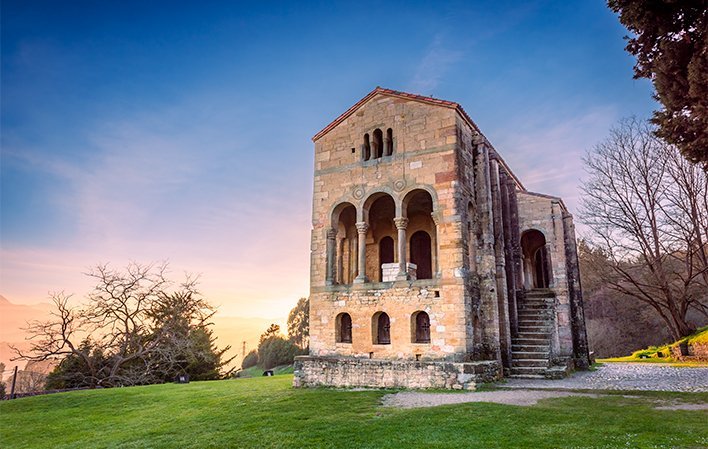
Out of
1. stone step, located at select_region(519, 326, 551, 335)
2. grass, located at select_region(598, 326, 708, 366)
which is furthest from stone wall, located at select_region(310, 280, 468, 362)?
grass, located at select_region(598, 326, 708, 366)

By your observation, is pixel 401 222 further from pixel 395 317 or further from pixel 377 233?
pixel 377 233

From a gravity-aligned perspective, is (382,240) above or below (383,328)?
above

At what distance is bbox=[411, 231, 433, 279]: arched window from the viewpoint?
787 inches

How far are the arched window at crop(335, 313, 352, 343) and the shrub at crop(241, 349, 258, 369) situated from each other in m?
32.8

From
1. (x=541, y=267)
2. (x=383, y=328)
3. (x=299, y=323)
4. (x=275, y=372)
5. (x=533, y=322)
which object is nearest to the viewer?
(x=383, y=328)

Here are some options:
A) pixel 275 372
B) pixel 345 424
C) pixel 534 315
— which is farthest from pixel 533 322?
pixel 275 372

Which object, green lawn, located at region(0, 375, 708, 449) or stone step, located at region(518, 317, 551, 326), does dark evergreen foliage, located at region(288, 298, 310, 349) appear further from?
green lawn, located at region(0, 375, 708, 449)

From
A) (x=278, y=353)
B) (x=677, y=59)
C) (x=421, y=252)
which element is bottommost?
(x=278, y=353)

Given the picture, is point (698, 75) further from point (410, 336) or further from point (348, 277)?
point (348, 277)

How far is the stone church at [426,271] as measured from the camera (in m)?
14.2

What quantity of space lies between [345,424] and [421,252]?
12.5 m

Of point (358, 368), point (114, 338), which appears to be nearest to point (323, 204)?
point (358, 368)

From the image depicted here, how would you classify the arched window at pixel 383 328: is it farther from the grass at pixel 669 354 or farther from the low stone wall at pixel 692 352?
the low stone wall at pixel 692 352

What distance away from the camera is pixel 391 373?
13.8 m
